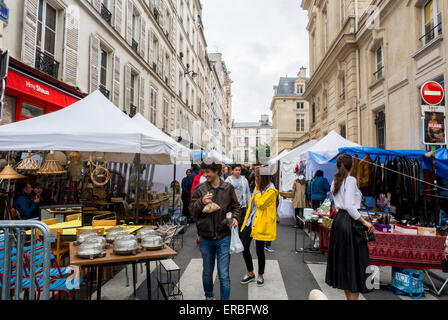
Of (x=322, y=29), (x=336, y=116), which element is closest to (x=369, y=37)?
(x=336, y=116)

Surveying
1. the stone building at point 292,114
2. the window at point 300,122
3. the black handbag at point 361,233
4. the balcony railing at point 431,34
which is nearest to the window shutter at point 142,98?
the balcony railing at point 431,34

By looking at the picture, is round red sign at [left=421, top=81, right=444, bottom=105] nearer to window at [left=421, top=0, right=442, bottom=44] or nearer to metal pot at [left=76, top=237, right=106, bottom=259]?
window at [left=421, top=0, right=442, bottom=44]

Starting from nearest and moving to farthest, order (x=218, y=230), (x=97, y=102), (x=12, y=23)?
1. (x=218, y=230)
2. (x=97, y=102)
3. (x=12, y=23)

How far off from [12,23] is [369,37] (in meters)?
14.1

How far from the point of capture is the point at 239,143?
78812 millimetres

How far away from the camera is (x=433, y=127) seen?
189 inches

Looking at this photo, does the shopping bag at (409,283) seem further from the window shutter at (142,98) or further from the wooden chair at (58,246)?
the window shutter at (142,98)

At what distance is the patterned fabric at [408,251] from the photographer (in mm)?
3973

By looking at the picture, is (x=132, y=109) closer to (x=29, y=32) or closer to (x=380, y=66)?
(x=29, y=32)

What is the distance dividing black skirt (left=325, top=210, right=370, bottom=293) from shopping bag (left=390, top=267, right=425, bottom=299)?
1064mm

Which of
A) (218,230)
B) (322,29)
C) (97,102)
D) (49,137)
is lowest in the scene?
(218,230)

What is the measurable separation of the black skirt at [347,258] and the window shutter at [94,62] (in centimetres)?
1042
